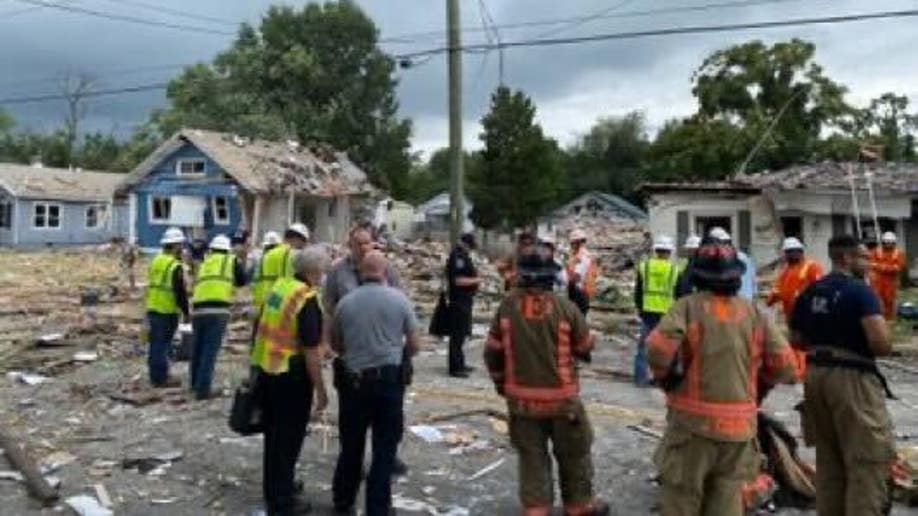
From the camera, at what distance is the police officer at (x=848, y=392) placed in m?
6.34

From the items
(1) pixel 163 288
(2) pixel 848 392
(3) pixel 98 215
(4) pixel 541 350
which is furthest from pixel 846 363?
(3) pixel 98 215

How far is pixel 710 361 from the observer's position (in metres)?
5.62

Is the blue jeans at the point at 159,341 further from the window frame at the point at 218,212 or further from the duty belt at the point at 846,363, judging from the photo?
the window frame at the point at 218,212

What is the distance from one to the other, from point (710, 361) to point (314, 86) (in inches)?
2373

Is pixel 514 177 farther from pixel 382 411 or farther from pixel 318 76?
pixel 382 411

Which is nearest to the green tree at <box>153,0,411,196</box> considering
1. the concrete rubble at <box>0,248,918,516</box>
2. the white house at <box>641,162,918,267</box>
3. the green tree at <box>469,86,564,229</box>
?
the green tree at <box>469,86,564,229</box>

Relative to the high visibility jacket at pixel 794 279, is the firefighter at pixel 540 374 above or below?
below

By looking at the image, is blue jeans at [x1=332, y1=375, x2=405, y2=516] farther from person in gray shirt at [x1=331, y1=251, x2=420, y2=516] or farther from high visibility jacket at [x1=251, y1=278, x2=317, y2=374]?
high visibility jacket at [x1=251, y1=278, x2=317, y2=374]

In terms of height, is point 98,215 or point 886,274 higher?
point 98,215

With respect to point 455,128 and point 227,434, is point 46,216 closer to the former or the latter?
point 455,128

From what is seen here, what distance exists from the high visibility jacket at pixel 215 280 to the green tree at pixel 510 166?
3800cm

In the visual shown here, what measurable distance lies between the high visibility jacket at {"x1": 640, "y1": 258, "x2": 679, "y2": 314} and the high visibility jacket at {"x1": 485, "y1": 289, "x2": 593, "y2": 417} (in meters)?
5.49

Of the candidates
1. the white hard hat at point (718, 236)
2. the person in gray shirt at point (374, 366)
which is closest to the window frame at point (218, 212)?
the person in gray shirt at point (374, 366)

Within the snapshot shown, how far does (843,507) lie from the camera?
6.59m
